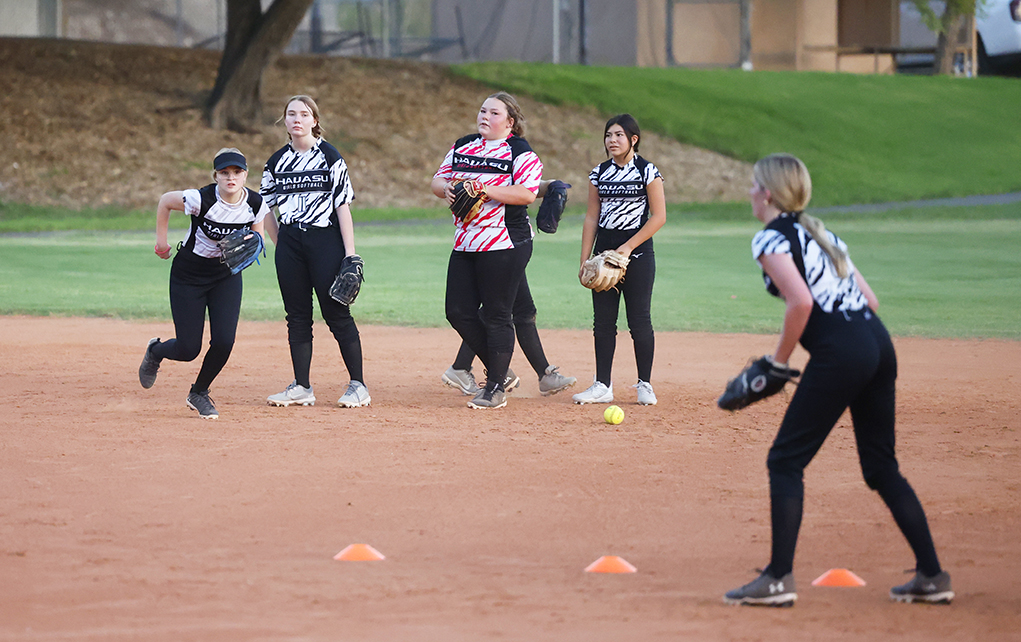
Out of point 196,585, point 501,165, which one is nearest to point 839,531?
point 196,585

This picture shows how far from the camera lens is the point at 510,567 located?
17.0 ft

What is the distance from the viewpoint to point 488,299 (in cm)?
843

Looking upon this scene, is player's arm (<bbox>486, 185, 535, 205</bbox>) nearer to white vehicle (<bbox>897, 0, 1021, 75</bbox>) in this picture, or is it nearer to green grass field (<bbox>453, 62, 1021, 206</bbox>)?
green grass field (<bbox>453, 62, 1021, 206</bbox>)

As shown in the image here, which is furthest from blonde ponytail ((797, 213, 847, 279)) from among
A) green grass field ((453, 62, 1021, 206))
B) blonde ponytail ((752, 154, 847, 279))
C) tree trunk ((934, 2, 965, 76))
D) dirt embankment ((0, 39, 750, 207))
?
tree trunk ((934, 2, 965, 76))

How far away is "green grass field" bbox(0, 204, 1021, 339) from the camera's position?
46.6 feet

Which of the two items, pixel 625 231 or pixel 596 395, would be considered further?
pixel 596 395

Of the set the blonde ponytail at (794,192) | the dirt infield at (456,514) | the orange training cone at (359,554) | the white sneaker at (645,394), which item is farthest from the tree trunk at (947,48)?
the orange training cone at (359,554)

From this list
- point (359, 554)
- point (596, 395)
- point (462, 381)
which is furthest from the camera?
point (462, 381)

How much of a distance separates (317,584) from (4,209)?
25.2m

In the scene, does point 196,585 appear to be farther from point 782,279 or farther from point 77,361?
point 77,361

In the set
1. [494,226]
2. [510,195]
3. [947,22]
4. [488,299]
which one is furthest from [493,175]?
[947,22]

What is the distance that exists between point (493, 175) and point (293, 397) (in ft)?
7.08

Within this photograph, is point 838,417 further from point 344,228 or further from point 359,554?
point 344,228

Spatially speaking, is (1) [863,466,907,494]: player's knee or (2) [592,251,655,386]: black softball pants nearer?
(1) [863,466,907,494]: player's knee
